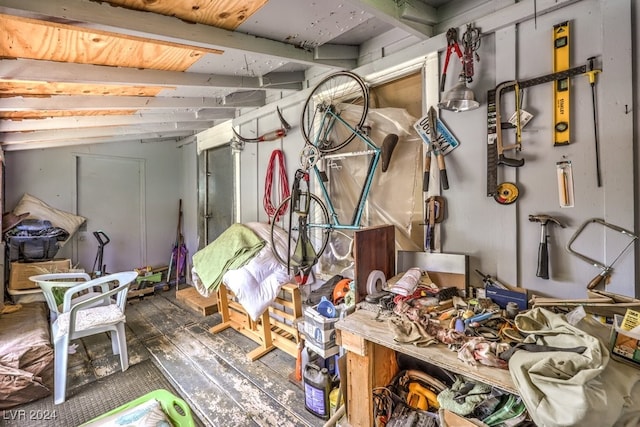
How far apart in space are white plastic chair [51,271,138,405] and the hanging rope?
1490mm

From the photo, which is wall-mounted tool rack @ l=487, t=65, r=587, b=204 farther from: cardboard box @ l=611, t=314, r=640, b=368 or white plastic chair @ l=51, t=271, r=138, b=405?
white plastic chair @ l=51, t=271, r=138, b=405

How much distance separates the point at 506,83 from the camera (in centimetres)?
169

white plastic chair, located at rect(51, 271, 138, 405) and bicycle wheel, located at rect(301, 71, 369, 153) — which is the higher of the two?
bicycle wheel, located at rect(301, 71, 369, 153)

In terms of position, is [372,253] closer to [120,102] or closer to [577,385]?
[577,385]

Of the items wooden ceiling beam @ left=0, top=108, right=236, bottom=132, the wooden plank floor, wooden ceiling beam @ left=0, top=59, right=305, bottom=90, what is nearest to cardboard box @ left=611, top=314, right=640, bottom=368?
the wooden plank floor

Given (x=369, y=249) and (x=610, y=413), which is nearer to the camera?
(x=610, y=413)

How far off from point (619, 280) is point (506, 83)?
1157mm

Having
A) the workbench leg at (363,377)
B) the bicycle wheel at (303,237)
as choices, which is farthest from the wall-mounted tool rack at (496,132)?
the bicycle wheel at (303,237)

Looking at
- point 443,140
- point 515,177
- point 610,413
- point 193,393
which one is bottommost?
point 193,393

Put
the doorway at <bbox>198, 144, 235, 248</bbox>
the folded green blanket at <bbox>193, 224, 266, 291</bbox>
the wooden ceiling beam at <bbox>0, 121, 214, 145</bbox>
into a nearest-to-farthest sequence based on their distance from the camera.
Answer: the folded green blanket at <bbox>193, 224, 266, 291</bbox> < the wooden ceiling beam at <bbox>0, 121, 214, 145</bbox> < the doorway at <bbox>198, 144, 235, 248</bbox>

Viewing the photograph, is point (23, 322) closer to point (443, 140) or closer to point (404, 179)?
point (404, 179)

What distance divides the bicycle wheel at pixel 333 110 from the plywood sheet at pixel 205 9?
96cm

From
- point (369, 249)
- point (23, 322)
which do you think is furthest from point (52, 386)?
point (369, 249)

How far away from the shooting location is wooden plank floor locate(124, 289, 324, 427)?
6.67ft
